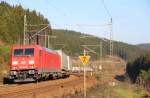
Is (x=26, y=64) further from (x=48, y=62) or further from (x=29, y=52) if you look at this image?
(x=48, y=62)

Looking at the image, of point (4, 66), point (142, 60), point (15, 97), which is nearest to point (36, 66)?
point (15, 97)

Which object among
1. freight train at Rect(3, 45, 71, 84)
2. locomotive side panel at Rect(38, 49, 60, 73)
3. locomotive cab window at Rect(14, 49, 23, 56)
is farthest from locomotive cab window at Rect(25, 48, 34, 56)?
locomotive side panel at Rect(38, 49, 60, 73)

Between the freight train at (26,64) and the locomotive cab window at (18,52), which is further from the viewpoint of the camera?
the locomotive cab window at (18,52)

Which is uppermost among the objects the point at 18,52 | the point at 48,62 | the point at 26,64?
the point at 18,52

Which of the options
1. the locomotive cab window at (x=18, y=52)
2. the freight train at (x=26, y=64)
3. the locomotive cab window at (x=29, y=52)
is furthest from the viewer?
the locomotive cab window at (x=29, y=52)

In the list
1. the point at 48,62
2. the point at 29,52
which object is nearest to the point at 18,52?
the point at 29,52

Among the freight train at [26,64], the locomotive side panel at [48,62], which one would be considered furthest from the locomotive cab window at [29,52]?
the locomotive side panel at [48,62]

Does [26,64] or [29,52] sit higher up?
[29,52]

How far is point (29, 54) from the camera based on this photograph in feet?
120

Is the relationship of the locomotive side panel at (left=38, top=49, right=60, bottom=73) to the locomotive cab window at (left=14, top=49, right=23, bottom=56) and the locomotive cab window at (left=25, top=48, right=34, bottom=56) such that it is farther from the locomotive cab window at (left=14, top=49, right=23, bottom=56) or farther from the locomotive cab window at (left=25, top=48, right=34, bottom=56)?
the locomotive cab window at (left=14, top=49, right=23, bottom=56)

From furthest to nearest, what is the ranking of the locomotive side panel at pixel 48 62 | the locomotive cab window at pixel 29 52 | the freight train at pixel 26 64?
the locomotive side panel at pixel 48 62, the locomotive cab window at pixel 29 52, the freight train at pixel 26 64

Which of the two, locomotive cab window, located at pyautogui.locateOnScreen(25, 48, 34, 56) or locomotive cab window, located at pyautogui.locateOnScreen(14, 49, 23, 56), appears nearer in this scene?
locomotive cab window, located at pyautogui.locateOnScreen(14, 49, 23, 56)

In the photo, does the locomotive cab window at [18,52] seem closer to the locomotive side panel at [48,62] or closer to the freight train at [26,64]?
the freight train at [26,64]

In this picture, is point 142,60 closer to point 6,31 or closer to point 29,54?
point 6,31
